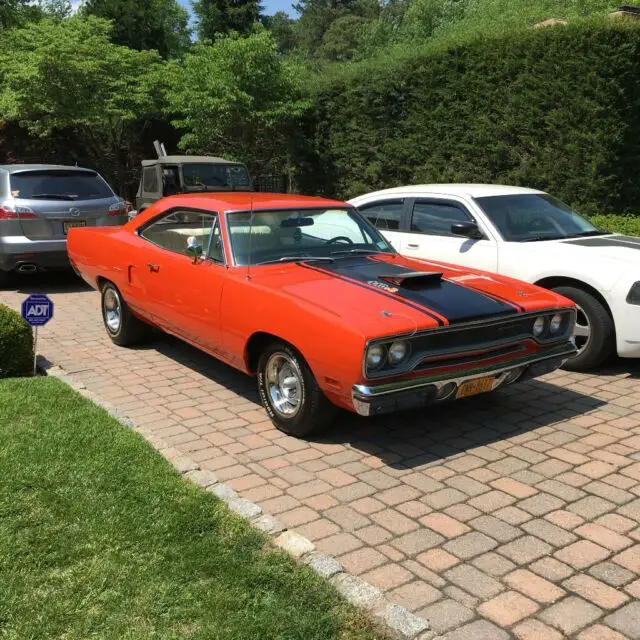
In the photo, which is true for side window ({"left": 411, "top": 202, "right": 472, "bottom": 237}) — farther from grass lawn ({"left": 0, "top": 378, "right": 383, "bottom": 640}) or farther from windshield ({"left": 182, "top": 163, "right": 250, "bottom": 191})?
windshield ({"left": 182, "top": 163, "right": 250, "bottom": 191})

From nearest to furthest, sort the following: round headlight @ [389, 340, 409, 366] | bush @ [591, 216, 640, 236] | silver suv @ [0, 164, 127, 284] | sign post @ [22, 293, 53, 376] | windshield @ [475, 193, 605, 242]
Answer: round headlight @ [389, 340, 409, 366], sign post @ [22, 293, 53, 376], windshield @ [475, 193, 605, 242], bush @ [591, 216, 640, 236], silver suv @ [0, 164, 127, 284]

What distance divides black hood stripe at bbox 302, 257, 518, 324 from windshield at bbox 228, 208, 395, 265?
373 mm

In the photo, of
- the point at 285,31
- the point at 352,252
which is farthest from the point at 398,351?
the point at 285,31

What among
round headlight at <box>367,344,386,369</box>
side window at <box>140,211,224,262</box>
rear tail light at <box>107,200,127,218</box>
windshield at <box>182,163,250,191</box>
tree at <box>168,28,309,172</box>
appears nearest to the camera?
round headlight at <box>367,344,386,369</box>

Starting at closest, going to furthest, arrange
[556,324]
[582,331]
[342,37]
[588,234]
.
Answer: [556,324] < [582,331] < [588,234] < [342,37]

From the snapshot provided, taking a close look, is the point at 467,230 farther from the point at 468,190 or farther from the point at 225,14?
the point at 225,14

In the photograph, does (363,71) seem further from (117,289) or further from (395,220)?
(117,289)

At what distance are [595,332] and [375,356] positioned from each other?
9.23 feet

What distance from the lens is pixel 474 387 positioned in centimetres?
433

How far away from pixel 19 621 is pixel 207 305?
9.16 feet

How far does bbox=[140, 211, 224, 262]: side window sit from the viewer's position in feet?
17.4

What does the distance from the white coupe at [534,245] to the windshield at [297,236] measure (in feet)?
4.51

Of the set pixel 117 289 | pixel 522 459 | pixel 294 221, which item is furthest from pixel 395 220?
pixel 522 459

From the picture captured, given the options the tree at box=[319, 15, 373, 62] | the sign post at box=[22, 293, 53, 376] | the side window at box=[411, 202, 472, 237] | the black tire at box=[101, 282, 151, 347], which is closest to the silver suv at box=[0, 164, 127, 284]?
the black tire at box=[101, 282, 151, 347]
